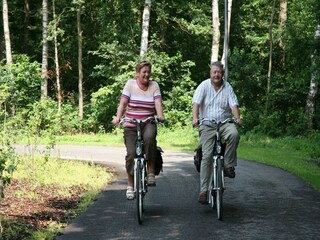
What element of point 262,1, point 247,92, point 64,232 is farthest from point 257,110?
point 64,232

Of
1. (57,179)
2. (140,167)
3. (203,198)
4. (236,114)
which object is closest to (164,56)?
(57,179)

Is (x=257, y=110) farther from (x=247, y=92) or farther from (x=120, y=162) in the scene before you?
(x=120, y=162)

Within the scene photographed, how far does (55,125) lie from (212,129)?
6662 mm

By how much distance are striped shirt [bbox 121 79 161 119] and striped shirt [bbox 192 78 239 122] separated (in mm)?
689

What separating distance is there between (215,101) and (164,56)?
23634mm

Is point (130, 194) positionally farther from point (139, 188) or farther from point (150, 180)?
point (139, 188)

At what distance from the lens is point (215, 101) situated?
340 inches

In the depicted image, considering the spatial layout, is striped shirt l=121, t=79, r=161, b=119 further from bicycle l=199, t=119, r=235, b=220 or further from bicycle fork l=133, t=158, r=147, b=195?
bicycle l=199, t=119, r=235, b=220

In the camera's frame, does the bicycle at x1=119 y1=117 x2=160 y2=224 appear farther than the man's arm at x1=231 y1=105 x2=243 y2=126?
No

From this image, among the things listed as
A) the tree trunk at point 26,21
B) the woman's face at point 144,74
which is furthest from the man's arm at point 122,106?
the tree trunk at point 26,21

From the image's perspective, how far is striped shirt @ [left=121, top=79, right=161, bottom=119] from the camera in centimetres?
Answer: 848

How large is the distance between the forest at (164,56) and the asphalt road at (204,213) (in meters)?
15.0

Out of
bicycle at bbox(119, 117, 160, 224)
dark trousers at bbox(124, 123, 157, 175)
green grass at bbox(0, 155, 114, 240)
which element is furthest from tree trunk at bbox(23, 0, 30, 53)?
bicycle at bbox(119, 117, 160, 224)

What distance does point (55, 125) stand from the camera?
14.3 m
